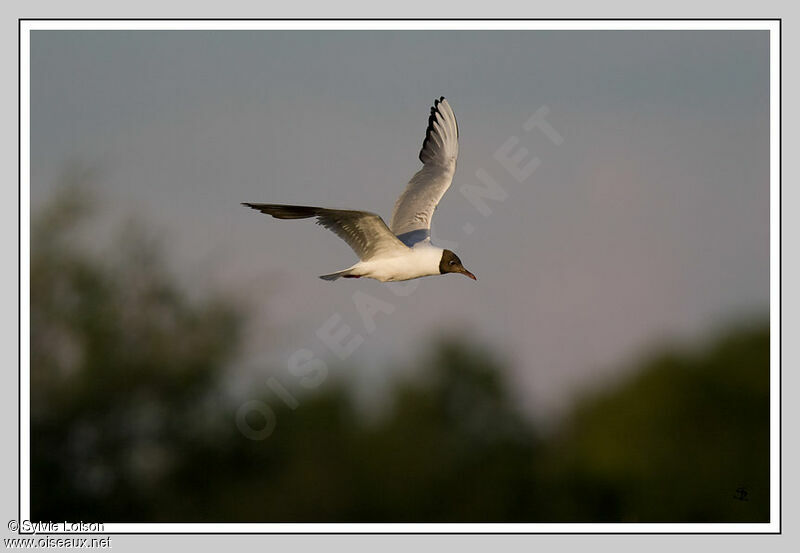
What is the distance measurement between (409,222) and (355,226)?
76cm

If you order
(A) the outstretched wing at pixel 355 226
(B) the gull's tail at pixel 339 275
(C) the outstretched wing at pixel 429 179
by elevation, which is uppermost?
(C) the outstretched wing at pixel 429 179

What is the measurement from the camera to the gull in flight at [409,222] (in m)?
4.68

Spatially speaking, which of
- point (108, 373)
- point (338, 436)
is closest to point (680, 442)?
point (338, 436)

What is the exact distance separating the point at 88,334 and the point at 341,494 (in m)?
3.25

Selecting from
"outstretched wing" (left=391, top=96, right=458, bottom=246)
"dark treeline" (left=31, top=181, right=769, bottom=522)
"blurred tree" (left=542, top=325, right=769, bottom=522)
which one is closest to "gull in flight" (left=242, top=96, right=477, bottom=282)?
"outstretched wing" (left=391, top=96, right=458, bottom=246)

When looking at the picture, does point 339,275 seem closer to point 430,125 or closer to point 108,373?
point 430,125

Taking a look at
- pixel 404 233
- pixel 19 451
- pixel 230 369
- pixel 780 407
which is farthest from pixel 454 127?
pixel 230 369

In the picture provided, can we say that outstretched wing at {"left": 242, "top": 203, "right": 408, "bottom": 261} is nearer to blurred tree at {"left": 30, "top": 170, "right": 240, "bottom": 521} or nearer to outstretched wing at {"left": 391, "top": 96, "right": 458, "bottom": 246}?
outstretched wing at {"left": 391, "top": 96, "right": 458, "bottom": 246}

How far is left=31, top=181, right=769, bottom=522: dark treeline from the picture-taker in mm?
10219

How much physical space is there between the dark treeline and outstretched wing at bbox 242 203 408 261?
5.42 metres

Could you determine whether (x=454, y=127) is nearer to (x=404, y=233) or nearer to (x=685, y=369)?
(x=404, y=233)

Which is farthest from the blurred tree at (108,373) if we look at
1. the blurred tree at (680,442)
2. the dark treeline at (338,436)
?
the blurred tree at (680,442)

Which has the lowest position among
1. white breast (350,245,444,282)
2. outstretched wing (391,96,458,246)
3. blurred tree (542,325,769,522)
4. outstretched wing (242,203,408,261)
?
blurred tree (542,325,769,522)

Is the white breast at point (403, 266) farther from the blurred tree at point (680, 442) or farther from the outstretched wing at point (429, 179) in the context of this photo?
the blurred tree at point (680, 442)
